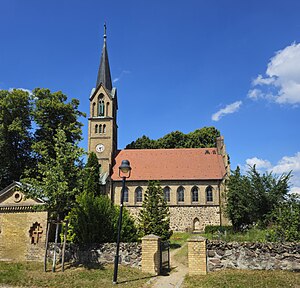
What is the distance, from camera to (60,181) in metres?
13.9

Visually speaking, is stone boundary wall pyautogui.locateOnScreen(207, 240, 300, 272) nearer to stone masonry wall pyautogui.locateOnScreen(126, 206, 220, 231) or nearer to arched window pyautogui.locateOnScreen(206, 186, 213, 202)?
stone masonry wall pyautogui.locateOnScreen(126, 206, 220, 231)

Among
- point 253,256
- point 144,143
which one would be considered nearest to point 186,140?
point 144,143

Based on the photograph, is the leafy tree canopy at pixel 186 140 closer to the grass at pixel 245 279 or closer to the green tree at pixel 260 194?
the green tree at pixel 260 194

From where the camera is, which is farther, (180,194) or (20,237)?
(180,194)

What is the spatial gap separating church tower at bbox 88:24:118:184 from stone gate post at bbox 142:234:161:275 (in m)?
27.4

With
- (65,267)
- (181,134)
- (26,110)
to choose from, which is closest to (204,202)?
(181,134)

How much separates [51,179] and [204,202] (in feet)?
84.4

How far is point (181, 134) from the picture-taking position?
53.0 meters

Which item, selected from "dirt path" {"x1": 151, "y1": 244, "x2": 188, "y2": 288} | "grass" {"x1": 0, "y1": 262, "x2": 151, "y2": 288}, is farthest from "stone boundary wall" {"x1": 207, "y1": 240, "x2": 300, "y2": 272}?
"grass" {"x1": 0, "y1": 262, "x2": 151, "y2": 288}

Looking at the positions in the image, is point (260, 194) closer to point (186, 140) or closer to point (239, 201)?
point (239, 201)

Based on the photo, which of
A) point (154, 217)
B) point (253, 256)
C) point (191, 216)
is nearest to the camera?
point (253, 256)

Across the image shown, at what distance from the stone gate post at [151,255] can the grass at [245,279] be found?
1.57m

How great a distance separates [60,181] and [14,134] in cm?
1753

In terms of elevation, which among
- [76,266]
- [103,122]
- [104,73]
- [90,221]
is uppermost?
[104,73]
